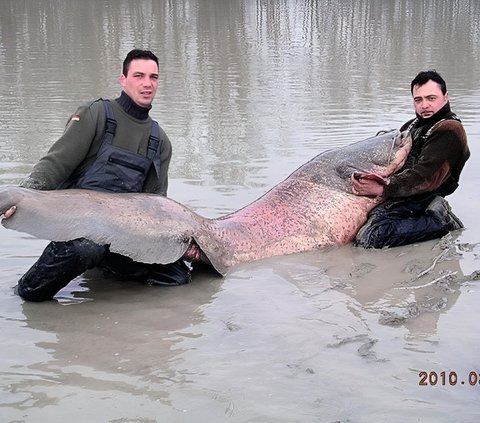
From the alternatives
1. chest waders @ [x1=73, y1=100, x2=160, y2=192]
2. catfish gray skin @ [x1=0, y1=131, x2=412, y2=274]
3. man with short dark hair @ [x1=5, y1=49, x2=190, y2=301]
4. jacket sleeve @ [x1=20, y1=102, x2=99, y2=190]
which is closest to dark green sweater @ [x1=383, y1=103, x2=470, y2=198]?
catfish gray skin @ [x1=0, y1=131, x2=412, y2=274]

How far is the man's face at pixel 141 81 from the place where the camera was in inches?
206

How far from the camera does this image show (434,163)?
19.3 feet

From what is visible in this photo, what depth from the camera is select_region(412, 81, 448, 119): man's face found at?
233 inches

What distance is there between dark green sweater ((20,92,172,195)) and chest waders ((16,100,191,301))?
0.05 meters

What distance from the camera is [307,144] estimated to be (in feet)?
30.1

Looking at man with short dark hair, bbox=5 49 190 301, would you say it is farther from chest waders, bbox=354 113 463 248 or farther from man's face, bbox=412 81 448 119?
man's face, bbox=412 81 448 119

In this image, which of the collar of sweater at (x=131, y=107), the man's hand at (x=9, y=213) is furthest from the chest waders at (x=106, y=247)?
the man's hand at (x=9, y=213)

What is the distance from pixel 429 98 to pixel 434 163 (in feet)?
1.68

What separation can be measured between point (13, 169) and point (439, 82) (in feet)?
14.2

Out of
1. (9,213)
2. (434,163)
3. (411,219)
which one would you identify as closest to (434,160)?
(434,163)

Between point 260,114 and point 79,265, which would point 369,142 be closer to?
point 79,265

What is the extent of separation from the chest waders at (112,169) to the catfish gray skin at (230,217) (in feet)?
0.60
